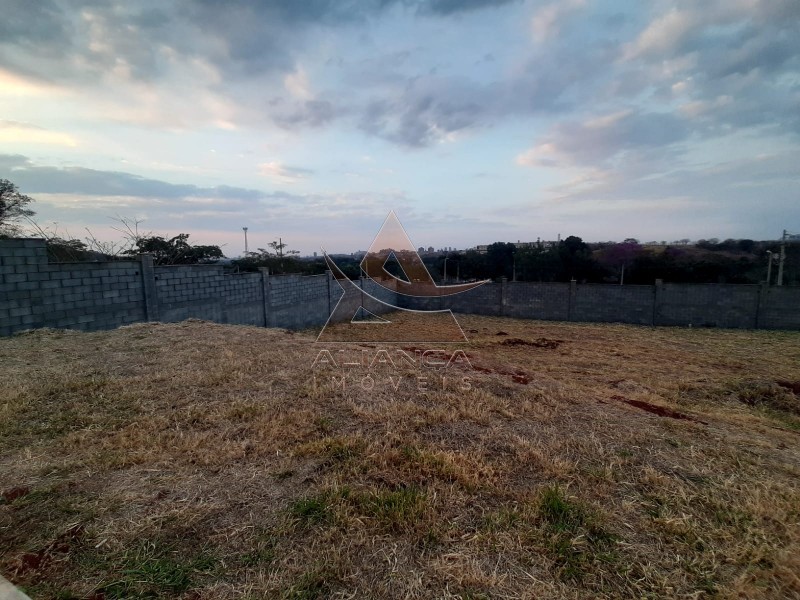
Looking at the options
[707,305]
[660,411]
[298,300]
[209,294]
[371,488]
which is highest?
[209,294]

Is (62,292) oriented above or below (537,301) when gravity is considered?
above

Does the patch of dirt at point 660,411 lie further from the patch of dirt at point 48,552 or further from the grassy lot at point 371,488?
the patch of dirt at point 48,552

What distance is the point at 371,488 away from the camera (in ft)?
6.17

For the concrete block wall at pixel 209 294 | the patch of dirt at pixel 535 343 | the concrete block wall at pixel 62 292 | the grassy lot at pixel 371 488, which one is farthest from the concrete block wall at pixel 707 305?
the concrete block wall at pixel 62 292

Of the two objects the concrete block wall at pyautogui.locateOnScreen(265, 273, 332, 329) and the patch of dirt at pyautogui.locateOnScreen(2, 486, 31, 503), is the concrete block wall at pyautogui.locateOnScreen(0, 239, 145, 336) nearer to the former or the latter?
the concrete block wall at pyautogui.locateOnScreen(265, 273, 332, 329)

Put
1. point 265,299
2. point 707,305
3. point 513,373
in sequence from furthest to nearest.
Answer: point 707,305 < point 265,299 < point 513,373

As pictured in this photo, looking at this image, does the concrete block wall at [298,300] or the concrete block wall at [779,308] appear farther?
the concrete block wall at [779,308]

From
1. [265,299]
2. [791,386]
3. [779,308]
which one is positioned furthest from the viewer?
[779,308]

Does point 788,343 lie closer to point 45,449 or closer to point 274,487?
point 274,487

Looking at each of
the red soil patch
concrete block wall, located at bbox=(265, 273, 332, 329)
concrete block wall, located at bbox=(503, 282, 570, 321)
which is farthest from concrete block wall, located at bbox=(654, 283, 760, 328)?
concrete block wall, located at bbox=(265, 273, 332, 329)

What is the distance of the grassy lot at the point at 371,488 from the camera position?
4.50 feet

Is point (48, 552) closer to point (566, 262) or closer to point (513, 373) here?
point (513, 373)

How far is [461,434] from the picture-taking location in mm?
2623

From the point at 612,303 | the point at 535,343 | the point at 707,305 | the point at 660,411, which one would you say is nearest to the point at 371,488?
the point at 660,411
